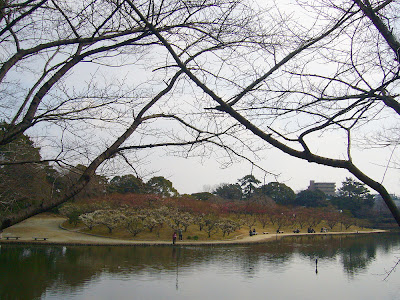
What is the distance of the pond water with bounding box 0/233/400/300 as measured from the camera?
34.7ft

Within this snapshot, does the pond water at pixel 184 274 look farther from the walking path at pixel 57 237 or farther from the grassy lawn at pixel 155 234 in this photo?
the grassy lawn at pixel 155 234

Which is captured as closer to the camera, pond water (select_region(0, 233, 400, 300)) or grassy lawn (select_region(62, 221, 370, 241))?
pond water (select_region(0, 233, 400, 300))

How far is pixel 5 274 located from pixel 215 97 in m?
12.5

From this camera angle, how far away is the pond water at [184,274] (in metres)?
10.6

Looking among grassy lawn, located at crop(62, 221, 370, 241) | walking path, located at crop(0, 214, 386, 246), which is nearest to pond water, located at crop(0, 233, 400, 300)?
walking path, located at crop(0, 214, 386, 246)

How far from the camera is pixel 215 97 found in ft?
8.48

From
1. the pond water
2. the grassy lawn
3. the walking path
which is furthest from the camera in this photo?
the grassy lawn

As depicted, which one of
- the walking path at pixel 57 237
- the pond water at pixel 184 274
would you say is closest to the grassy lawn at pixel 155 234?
the walking path at pixel 57 237

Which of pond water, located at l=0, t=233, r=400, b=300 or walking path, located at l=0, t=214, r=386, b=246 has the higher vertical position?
walking path, located at l=0, t=214, r=386, b=246

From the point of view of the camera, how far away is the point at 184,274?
1295cm

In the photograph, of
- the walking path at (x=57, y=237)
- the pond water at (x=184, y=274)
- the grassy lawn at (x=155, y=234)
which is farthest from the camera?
the grassy lawn at (x=155, y=234)

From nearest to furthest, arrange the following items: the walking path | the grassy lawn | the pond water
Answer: the pond water
the walking path
the grassy lawn

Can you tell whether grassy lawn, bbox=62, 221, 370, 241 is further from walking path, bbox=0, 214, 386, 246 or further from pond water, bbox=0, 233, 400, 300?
pond water, bbox=0, 233, 400, 300

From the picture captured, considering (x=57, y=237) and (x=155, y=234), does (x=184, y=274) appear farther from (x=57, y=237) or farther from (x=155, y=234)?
(x=57, y=237)
